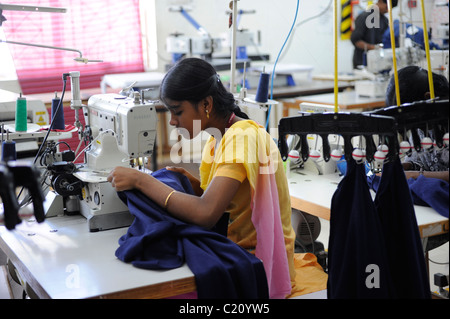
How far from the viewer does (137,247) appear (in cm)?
172

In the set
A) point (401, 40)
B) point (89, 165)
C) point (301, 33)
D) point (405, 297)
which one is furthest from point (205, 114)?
point (301, 33)

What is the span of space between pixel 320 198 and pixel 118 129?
95cm

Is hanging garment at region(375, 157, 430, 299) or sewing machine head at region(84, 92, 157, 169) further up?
sewing machine head at region(84, 92, 157, 169)

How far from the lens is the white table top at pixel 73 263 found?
5.22 ft

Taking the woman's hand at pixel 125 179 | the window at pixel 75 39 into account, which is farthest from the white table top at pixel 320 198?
the window at pixel 75 39

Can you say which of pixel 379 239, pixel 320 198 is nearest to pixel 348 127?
pixel 379 239

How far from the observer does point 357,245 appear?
168 cm

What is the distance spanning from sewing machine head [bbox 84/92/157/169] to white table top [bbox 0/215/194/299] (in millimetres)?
266

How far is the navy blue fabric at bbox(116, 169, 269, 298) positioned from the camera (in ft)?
5.41

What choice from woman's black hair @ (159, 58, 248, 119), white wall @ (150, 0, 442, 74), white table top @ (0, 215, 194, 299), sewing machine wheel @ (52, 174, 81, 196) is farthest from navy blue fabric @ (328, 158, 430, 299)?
white wall @ (150, 0, 442, 74)

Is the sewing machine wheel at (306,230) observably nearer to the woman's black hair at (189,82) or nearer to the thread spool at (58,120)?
the woman's black hair at (189,82)

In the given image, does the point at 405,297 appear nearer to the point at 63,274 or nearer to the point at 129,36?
the point at 63,274

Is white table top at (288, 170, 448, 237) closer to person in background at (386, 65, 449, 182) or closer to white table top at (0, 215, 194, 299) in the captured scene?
person in background at (386, 65, 449, 182)
